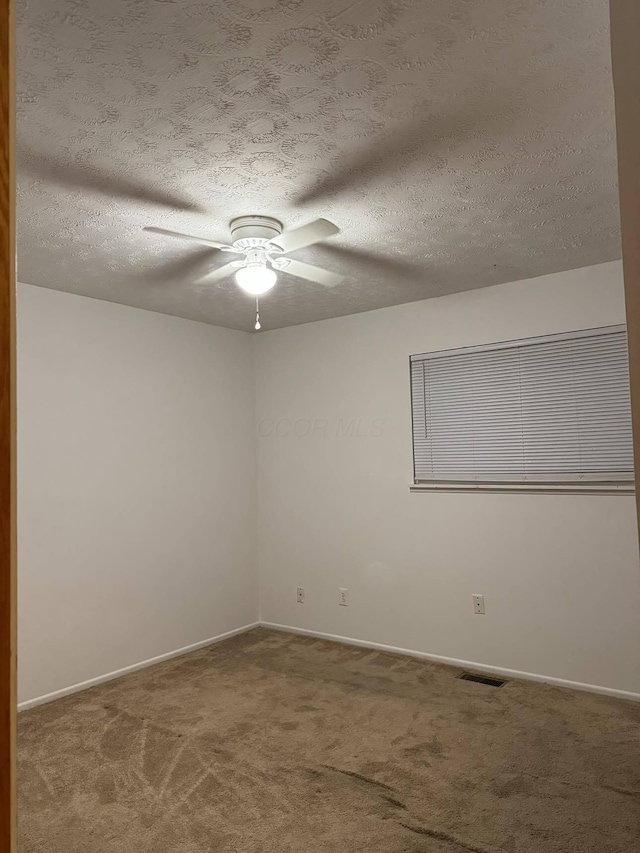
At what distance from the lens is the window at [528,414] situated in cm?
379

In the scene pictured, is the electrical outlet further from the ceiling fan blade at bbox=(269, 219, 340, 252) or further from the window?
the ceiling fan blade at bbox=(269, 219, 340, 252)

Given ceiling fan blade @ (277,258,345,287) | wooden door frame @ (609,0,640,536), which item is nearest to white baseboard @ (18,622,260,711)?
ceiling fan blade @ (277,258,345,287)

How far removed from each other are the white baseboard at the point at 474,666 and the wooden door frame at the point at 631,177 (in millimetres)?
3251

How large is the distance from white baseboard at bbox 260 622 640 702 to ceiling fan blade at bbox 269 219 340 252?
9.97 ft

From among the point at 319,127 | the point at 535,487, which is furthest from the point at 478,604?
the point at 319,127

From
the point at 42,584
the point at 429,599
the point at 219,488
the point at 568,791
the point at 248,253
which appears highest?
the point at 248,253

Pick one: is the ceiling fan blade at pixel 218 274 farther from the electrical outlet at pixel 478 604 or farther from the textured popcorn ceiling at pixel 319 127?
the electrical outlet at pixel 478 604

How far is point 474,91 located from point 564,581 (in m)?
3.01

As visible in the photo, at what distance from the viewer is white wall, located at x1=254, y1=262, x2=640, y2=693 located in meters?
3.79

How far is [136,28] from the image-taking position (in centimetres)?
159

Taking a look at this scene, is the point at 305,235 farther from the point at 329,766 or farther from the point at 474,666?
the point at 474,666

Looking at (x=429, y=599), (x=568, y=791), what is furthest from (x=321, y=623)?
(x=568, y=791)

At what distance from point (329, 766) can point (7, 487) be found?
263 cm

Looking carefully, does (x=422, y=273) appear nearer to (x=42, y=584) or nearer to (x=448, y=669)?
(x=448, y=669)
